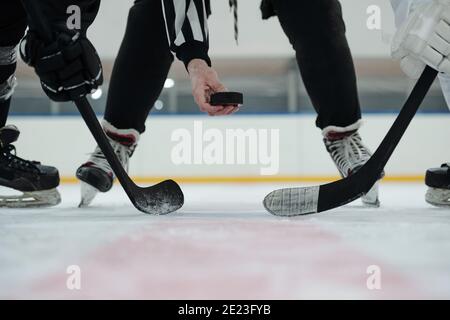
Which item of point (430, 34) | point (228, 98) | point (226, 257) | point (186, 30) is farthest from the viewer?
point (186, 30)

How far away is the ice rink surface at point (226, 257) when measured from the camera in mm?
459

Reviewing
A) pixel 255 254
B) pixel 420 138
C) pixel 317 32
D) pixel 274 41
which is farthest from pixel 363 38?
pixel 255 254

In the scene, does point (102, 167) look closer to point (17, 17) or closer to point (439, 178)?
point (17, 17)

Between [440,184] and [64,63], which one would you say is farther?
[440,184]

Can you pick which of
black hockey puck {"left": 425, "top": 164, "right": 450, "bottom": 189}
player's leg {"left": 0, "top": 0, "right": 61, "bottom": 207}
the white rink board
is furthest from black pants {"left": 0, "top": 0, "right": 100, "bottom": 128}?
the white rink board

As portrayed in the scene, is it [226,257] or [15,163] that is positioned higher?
[15,163]

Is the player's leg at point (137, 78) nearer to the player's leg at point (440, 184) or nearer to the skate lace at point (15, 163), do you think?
the skate lace at point (15, 163)

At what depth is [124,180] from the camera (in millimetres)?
Result: 997

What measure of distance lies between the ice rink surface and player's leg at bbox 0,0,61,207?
35 cm

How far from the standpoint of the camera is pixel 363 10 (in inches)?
188

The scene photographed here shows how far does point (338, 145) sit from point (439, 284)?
0.81 m

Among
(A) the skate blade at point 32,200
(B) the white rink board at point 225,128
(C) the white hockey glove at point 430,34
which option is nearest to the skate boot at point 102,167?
(A) the skate blade at point 32,200

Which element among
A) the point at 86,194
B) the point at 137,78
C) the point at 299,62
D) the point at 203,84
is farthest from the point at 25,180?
the point at 299,62

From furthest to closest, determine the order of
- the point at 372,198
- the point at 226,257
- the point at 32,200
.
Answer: the point at 32,200 → the point at 372,198 → the point at 226,257
